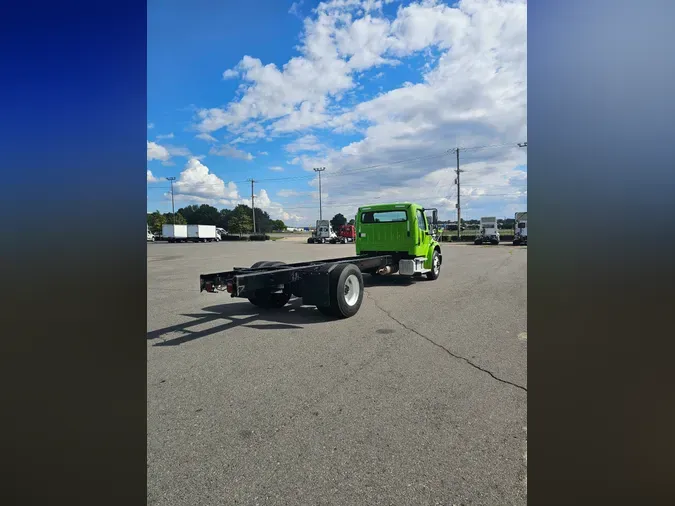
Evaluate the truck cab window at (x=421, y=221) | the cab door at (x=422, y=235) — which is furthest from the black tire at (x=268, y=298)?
the truck cab window at (x=421, y=221)

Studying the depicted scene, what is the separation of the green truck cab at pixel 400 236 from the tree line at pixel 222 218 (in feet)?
219

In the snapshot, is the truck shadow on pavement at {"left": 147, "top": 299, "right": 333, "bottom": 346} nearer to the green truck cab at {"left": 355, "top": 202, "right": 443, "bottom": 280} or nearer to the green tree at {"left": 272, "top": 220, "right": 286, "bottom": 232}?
the green truck cab at {"left": 355, "top": 202, "right": 443, "bottom": 280}

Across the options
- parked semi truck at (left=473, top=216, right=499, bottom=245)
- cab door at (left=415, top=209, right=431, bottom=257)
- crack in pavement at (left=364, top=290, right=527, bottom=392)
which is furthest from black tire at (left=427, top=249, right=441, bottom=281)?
parked semi truck at (left=473, top=216, right=499, bottom=245)

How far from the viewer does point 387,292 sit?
9406 mm

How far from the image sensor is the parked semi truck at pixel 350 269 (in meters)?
5.94

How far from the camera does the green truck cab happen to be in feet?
33.9

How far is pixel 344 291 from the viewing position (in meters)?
6.56

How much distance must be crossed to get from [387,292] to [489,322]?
3.58 metres

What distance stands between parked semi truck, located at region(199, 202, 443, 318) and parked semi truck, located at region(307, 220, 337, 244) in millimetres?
35502
